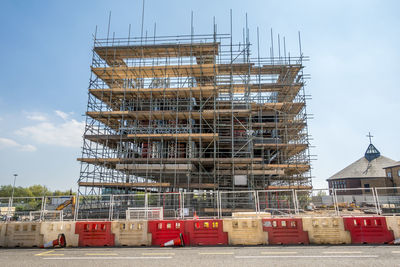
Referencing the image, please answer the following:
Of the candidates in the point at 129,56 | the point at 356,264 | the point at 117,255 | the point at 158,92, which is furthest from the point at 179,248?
the point at 129,56

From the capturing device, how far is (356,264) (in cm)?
628

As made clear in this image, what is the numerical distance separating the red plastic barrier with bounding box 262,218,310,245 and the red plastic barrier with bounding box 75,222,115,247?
576 cm

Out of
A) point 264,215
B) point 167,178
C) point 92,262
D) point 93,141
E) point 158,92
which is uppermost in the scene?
point 158,92

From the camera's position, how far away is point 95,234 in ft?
32.2

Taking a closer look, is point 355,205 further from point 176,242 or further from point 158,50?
point 158,50

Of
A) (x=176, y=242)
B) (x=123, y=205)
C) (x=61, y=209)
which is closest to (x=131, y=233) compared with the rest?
(x=176, y=242)

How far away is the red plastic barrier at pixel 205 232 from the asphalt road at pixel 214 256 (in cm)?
62

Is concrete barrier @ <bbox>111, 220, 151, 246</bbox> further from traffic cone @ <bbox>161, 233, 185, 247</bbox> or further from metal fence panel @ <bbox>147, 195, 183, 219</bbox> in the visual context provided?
metal fence panel @ <bbox>147, 195, 183, 219</bbox>

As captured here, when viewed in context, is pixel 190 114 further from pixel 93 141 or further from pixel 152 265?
pixel 152 265

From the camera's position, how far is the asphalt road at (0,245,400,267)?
6641 mm

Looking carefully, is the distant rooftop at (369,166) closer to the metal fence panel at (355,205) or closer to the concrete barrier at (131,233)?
the metal fence panel at (355,205)

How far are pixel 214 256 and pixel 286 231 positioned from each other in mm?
3187

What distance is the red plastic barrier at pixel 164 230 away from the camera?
954 cm

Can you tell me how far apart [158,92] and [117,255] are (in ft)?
58.5
